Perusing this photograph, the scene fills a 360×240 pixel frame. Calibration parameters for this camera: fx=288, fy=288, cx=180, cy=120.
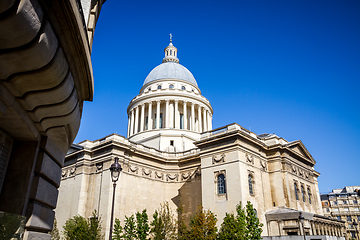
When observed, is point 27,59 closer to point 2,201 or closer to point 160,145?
point 2,201

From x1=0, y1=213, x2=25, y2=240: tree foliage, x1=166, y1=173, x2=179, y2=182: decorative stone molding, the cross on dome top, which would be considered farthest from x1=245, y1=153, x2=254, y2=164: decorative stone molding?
the cross on dome top

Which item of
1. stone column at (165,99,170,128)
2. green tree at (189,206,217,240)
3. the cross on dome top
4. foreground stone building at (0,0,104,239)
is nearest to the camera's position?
foreground stone building at (0,0,104,239)

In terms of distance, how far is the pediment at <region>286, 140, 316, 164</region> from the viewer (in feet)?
117

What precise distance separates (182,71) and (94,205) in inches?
1324

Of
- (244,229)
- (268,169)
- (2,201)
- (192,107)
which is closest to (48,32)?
(2,201)

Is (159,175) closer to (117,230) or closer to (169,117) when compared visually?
(117,230)

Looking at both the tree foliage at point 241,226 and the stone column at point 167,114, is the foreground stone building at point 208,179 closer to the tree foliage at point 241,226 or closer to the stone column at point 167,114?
the tree foliage at point 241,226

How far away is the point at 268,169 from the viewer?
112 ft

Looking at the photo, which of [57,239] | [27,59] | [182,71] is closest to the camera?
[27,59]

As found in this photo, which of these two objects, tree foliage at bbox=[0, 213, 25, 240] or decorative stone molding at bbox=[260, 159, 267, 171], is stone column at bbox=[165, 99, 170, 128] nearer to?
decorative stone molding at bbox=[260, 159, 267, 171]

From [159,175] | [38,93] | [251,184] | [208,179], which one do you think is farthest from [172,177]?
[38,93]

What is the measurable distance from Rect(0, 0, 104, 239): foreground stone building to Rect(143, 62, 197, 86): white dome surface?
47.0 metres

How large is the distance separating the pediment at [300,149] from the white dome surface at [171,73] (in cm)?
2566

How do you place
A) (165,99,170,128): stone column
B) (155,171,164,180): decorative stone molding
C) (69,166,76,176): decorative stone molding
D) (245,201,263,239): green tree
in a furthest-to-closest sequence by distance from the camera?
(165,99,170,128): stone column < (155,171,164,180): decorative stone molding < (69,166,76,176): decorative stone molding < (245,201,263,239): green tree
